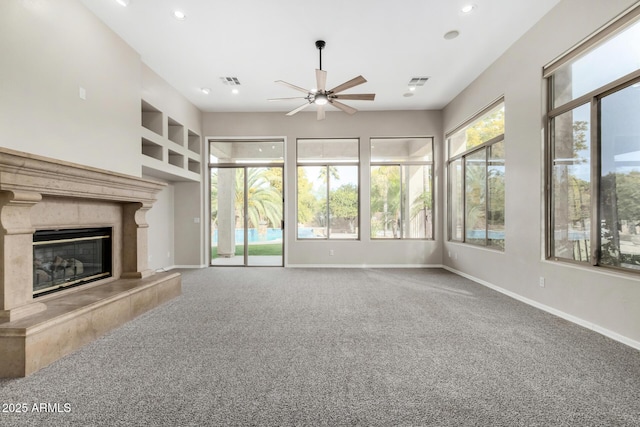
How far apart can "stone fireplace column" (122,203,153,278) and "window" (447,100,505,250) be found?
17.4ft

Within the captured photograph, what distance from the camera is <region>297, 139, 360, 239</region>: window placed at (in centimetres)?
668

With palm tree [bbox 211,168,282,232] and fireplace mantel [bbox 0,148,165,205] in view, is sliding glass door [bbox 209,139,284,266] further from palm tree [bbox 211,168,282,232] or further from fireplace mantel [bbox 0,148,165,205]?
fireplace mantel [bbox 0,148,165,205]

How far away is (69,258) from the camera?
9.96ft

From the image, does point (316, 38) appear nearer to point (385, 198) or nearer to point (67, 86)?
point (67, 86)

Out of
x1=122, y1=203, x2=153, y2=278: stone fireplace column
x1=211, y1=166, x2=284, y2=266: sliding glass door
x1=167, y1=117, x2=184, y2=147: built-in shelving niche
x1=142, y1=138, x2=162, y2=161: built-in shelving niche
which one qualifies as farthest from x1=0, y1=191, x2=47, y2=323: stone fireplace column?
x1=211, y1=166, x2=284, y2=266: sliding glass door

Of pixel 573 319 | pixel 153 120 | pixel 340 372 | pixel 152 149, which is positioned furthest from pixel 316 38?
pixel 573 319

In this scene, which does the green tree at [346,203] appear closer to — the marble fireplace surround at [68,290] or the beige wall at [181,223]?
the beige wall at [181,223]

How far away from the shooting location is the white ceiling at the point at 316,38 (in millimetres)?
3316

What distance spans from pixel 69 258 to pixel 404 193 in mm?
5976

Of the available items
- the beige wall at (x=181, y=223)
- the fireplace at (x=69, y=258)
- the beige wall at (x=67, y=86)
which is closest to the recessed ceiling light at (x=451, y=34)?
the beige wall at (x=67, y=86)

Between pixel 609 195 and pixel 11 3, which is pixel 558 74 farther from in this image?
pixel 11 3

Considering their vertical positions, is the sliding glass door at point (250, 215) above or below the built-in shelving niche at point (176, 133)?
below

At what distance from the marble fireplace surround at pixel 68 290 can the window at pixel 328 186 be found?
3.50 m

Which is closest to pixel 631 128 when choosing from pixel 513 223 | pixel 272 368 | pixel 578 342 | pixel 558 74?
pixel 558 74
